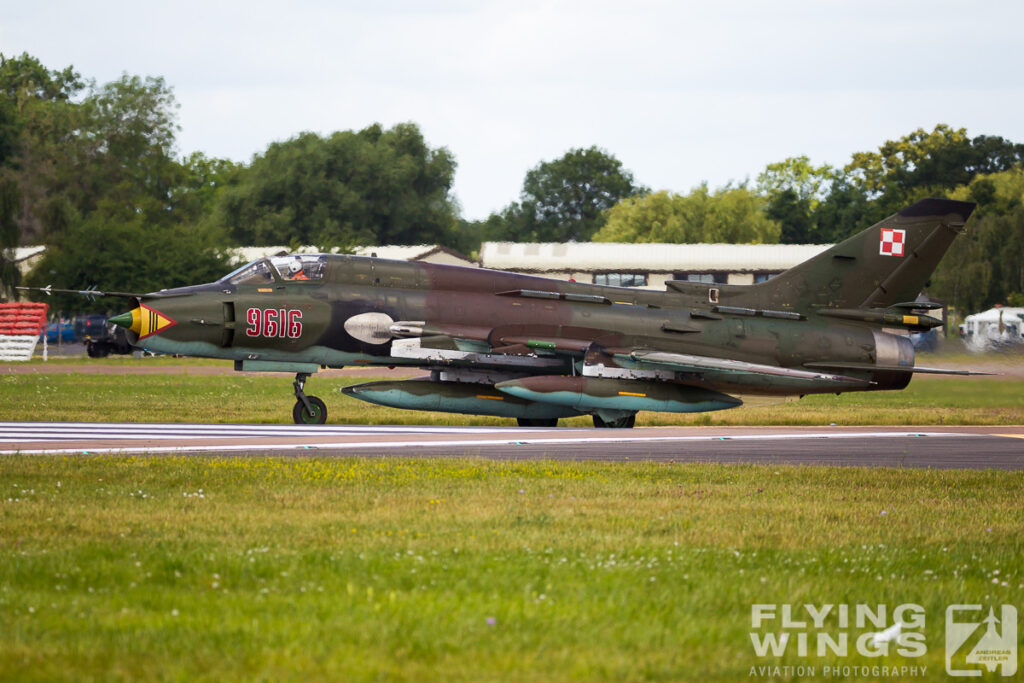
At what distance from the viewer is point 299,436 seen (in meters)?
17.7

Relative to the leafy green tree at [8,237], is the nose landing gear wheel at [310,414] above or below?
below

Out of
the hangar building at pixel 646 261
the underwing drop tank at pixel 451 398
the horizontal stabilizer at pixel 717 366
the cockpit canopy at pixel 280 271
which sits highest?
the hangar building at pixel 646 261

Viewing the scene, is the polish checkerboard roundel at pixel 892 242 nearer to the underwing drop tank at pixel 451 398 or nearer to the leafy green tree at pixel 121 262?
the underwing drop tank at pixel 451 398

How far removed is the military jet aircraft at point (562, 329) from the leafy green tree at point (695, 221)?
202 feet

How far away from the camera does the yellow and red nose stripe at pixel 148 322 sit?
19.6m

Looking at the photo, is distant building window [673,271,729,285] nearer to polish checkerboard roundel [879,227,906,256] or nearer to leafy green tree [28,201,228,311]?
leafy green tree [28,201,228,311]

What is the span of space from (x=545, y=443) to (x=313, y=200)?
75743 mm

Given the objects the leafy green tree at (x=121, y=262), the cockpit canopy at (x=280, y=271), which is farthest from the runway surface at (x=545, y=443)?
the leafy green tree at (x=121, y=262)

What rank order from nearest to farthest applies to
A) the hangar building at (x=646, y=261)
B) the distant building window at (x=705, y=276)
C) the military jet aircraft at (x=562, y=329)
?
the military jet aircraft at (x=562, y=329)
the hangar building at (x=646, y=261)
the distant building window at (x=705, y=276)

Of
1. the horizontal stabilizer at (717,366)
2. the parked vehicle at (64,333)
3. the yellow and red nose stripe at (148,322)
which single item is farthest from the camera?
the parked vehicle at (64,333)

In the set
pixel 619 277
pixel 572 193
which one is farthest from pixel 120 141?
pixel 572 193

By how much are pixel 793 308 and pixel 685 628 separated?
17.3 m

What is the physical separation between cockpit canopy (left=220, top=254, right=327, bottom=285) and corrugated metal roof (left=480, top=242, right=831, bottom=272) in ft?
143

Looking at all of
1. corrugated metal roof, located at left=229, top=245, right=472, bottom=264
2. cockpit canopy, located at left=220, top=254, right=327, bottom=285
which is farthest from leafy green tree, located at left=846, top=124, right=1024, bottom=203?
cockpit canopy, located at left=220, top=254, right=327, bottom=285
